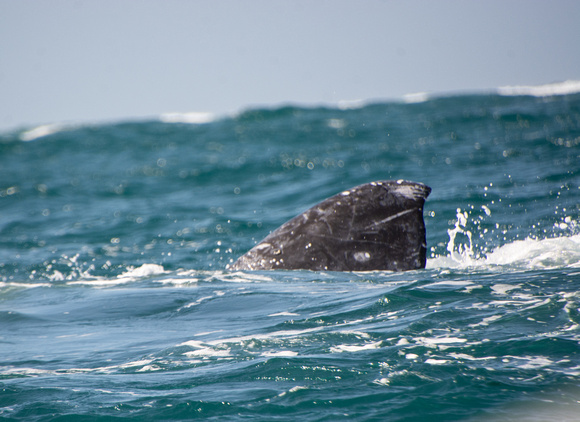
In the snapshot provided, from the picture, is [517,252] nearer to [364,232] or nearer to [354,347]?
[364,232]

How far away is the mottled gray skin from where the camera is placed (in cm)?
874

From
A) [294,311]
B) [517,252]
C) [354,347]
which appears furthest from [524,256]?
[354,347]

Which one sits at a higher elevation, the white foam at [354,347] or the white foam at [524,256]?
the white foam at [524,256]

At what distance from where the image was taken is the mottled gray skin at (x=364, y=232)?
874 cm

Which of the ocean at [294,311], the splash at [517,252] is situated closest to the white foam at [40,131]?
the ocean at [294,311]

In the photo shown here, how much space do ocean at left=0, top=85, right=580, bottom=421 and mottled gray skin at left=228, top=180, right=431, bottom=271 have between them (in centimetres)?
34

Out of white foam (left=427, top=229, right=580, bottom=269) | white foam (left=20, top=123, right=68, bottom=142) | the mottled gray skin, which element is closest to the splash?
white foam (left=427, top=229, right=580, bottom=269)

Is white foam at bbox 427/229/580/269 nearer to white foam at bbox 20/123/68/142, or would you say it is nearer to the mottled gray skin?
the mottled gray skin

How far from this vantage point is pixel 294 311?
683cm

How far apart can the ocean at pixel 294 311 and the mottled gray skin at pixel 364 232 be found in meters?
0.34

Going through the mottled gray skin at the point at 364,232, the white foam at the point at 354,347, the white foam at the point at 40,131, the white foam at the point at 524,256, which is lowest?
the white foam at the point at 354,347

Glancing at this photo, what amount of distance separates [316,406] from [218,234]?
36.8ft

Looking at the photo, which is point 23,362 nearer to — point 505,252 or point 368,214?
point 368,214

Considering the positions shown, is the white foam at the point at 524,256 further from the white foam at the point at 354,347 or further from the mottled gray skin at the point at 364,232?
the white foam at the point at 354,347
